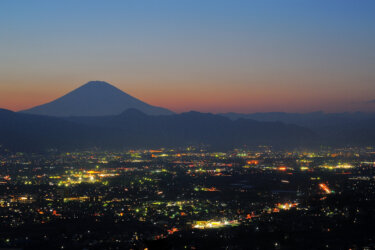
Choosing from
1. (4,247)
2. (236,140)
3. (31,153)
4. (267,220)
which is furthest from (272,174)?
(236,140)

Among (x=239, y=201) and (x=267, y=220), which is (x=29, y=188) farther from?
(x=267, y=220)

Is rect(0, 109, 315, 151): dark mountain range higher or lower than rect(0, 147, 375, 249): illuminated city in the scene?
higher

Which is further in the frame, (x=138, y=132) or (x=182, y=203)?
(x=138, y=132)

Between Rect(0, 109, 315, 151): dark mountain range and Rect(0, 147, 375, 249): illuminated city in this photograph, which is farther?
Rect(0, 109, 315, 151): dark mountain range

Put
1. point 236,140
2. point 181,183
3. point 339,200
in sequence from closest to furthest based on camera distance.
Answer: point 339,200 < point 181,183 < point 236,140

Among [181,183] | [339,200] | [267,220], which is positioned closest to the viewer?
[267,220]

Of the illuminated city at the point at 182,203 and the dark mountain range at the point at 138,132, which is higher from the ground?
the dark mountain range at the point at 138,132

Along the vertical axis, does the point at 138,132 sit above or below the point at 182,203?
above

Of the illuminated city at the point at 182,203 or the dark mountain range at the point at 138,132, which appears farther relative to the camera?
the dark mountain range at the point at 138,132
